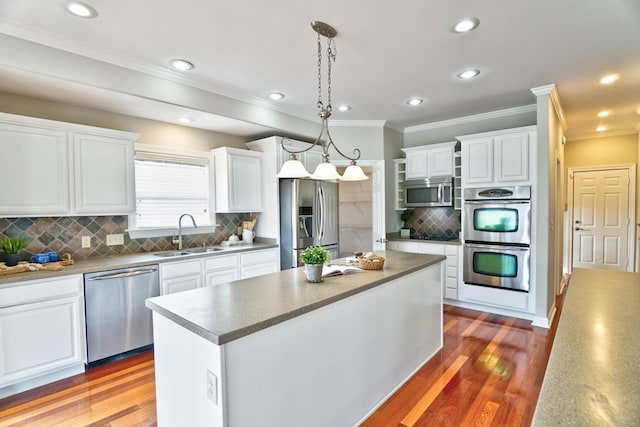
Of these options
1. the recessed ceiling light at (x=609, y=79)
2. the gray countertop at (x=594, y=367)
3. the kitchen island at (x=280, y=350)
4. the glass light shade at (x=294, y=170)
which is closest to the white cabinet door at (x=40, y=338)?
the kitchen island at (x=280, y=350)

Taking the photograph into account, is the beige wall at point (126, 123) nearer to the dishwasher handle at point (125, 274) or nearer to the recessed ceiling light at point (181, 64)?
the recessed ceiling light at point (181, 64)

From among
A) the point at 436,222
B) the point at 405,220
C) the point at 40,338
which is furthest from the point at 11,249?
the point at 436,222

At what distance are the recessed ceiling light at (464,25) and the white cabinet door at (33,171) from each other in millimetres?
3219

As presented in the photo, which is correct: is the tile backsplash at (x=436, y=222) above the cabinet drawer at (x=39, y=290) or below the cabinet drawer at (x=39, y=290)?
above

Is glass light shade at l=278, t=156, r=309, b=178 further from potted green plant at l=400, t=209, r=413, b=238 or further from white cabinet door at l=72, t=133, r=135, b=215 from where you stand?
potted green plant at l=400, t=209, r=413, b=238

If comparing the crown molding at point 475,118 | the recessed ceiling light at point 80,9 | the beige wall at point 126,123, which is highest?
the recessed ceiling light at point 80,9

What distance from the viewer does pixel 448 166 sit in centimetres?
460

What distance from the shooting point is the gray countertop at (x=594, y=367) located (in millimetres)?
779

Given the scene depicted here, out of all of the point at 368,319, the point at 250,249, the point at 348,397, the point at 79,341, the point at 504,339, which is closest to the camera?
the point at 348,397

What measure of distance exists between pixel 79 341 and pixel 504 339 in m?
3.92

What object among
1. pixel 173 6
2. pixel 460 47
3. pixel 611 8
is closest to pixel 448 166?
pixel 460 47

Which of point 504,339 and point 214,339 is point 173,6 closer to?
point 214,339

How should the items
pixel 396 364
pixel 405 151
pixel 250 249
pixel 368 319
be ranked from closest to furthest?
1. pixel 368 319
2. pixel 396 364
3. pixel 250 249
4. pixel 405 151

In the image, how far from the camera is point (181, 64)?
2.86 metres
